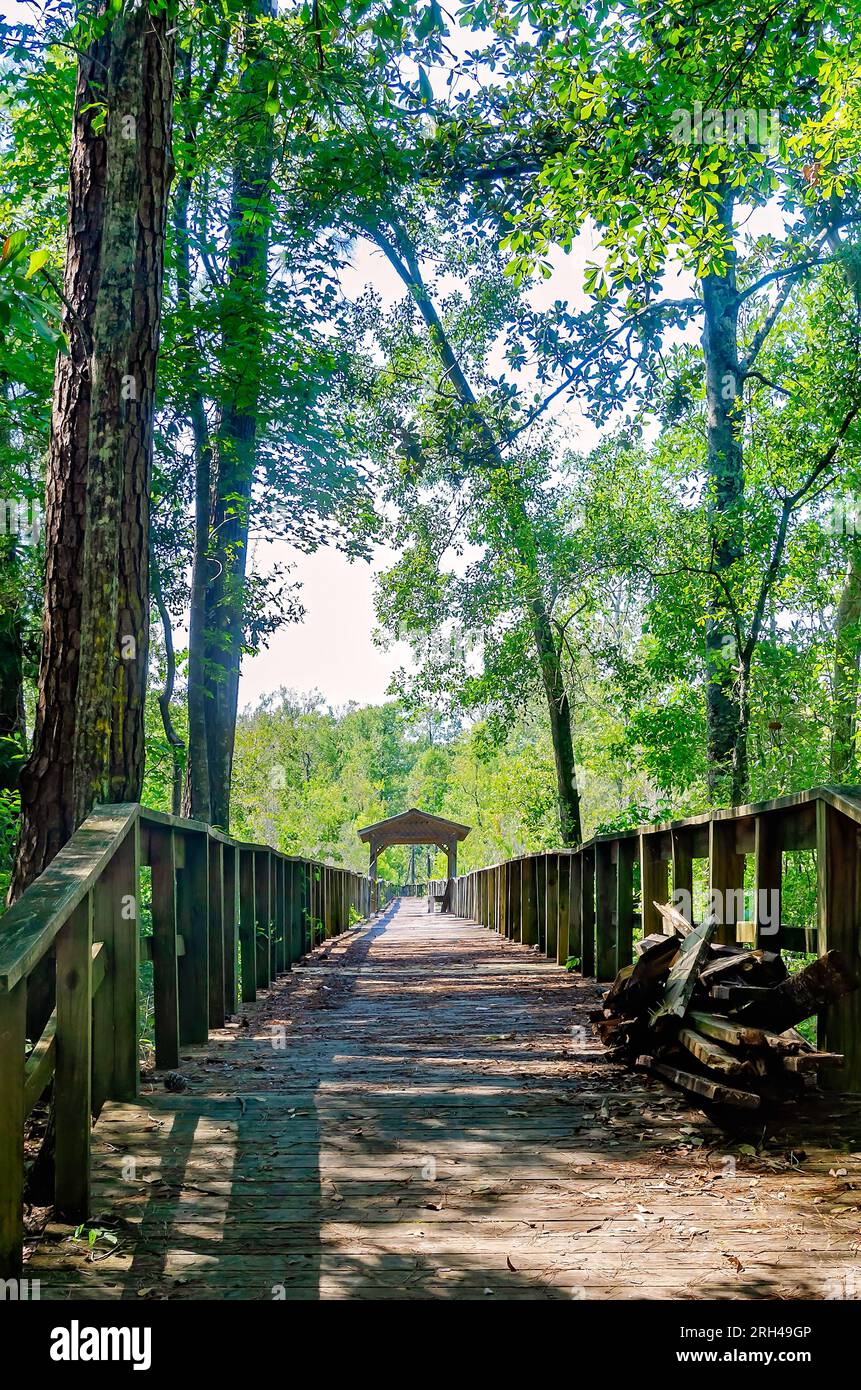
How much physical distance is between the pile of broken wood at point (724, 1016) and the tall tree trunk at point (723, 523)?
7.08 m

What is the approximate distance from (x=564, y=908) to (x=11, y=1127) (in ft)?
27.2

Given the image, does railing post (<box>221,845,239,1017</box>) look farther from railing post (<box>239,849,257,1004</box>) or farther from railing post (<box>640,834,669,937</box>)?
railing post (<box>640,834,669,937</box>)

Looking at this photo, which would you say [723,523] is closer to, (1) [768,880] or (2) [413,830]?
(1) [768,880]

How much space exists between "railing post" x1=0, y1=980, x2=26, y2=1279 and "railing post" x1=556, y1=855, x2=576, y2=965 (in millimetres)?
7621

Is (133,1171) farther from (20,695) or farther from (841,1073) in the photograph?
(20,695)

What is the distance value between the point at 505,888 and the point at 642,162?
11096 mm

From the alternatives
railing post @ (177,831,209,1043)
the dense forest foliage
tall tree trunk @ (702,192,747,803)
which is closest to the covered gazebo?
the dense forest foliage

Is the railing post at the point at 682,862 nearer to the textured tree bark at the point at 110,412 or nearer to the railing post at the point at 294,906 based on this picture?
the textured tree bark at the point at 110,412

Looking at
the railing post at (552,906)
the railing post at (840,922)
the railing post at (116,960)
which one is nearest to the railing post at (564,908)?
the railing post at (552,906)

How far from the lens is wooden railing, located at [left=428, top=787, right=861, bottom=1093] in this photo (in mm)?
3924

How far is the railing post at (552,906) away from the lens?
10906 millimetres

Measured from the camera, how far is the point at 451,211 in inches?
623

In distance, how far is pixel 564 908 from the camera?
10.2 m
